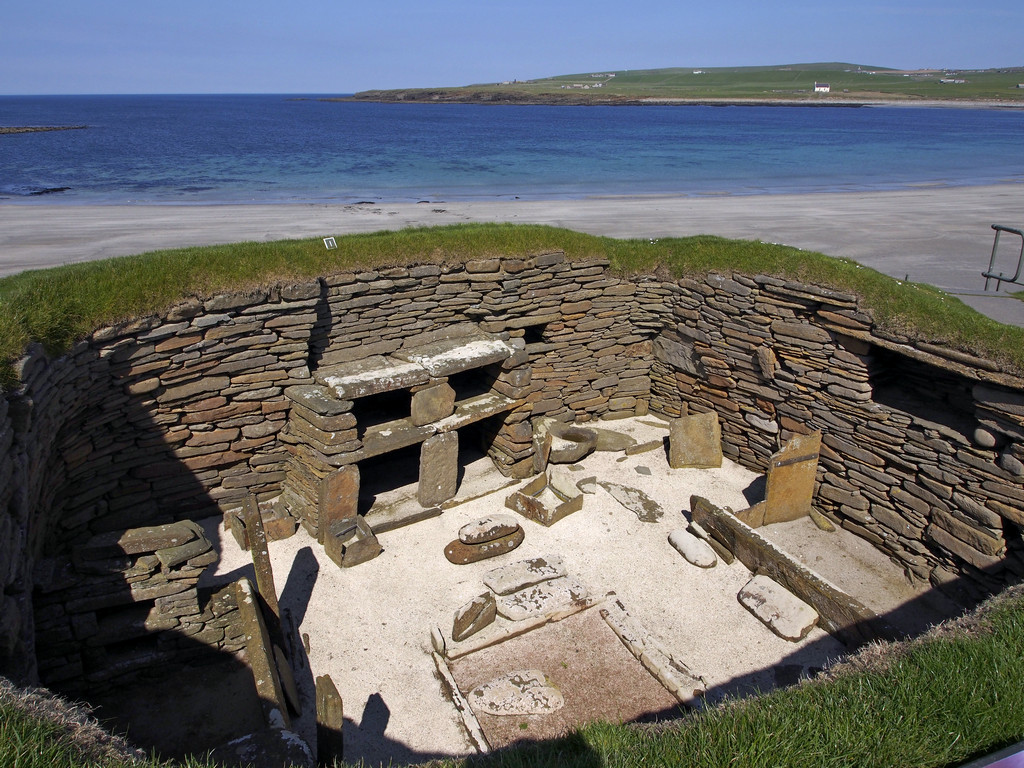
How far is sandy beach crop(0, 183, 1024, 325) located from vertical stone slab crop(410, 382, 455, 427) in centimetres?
703

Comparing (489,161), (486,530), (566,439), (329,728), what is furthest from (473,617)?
(489,161)

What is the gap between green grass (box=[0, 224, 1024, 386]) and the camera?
21.7 ft

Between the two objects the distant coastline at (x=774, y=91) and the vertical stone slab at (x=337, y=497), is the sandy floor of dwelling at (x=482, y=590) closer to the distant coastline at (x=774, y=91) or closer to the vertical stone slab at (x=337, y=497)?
the vertical stone slab at (x=337, y=497)

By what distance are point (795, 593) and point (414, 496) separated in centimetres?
440

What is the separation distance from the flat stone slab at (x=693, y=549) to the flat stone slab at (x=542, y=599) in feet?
4.33

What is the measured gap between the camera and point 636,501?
8.40 metres

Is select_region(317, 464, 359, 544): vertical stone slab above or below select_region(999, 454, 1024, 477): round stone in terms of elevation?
below

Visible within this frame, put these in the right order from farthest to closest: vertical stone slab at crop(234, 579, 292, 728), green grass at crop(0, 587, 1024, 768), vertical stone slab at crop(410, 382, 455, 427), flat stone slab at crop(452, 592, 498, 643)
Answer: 1. vertical stone slab at crop(410, 382, 455, 427)
2. flat stone slab at crop(452, 592, 498, 643)
3. vertical stone slab at crop(234, 579, 292, 728)
4. green grass at crop(0, 587, 1024, 768)

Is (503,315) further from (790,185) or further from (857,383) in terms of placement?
(790,185)

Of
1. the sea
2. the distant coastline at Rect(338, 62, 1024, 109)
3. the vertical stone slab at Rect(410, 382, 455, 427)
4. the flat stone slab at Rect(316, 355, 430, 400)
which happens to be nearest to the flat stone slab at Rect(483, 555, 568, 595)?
the vertical stone slab at Rect(410, 382, 455, 427)

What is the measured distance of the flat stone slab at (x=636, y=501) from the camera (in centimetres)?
816

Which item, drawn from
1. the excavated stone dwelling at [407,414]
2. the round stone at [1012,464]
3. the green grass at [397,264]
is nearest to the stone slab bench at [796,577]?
the excavated stone dwelling at [407,414]

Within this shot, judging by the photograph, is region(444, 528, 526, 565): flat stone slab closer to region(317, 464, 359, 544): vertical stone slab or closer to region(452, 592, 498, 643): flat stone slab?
region(452, 592, 498, 643): flat stone slab

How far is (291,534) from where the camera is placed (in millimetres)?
7727
